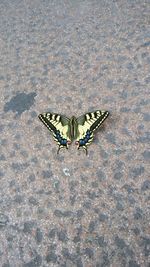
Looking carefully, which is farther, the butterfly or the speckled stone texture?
the butterfly

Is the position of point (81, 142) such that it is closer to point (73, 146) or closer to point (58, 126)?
point (73, 146)

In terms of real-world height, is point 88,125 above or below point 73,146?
above

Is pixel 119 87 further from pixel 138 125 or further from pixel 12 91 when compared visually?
pixel 12 91

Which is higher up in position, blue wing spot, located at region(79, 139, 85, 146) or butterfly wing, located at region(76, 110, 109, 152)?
butterfly wing, located at region(76, 110, 109, 152)

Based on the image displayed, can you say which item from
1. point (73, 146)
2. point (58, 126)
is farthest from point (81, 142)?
point (58, 126)
